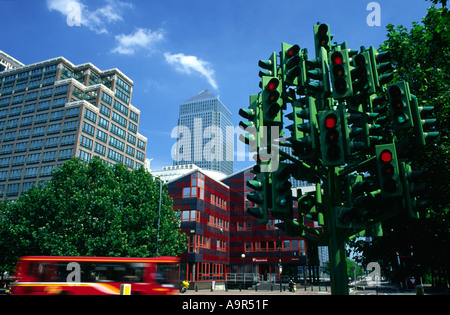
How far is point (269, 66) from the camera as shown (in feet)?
22.0

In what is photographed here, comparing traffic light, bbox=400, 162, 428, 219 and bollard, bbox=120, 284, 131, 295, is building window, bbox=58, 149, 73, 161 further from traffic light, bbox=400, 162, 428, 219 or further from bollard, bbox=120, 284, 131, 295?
traffic light, bbox=400, 162, 428, 219

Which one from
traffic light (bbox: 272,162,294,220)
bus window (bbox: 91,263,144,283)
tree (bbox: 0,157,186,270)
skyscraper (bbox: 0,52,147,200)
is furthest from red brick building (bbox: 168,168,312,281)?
traffic light (bbox: 272,162,294,220)

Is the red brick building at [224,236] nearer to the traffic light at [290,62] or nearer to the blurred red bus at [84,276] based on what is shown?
the blurred red bus at [84,276]

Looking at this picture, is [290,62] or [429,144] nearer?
[290,62]

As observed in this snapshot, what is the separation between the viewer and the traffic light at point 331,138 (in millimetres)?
5277

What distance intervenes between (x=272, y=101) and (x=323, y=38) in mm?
3054

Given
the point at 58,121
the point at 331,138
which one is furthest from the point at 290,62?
the point at 58,121

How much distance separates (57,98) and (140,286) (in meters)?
82.3

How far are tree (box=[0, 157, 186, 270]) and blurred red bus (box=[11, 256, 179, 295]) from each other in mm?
8317

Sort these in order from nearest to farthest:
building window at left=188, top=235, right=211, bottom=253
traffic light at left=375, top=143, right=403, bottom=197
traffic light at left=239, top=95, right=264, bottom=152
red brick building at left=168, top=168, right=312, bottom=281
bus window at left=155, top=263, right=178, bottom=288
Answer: traffic light at left=375, top=143, right=403, bottom=197 < traffic light at left=239, top=95, right=264, bottom=152 < bus window at left=155, top=263, right=178, bottom=288 < building window at left=188, top=235, right=211, bottom=253 < red brick building at left=168, top=168, right=312, bottom=281

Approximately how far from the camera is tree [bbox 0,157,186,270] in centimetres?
3059

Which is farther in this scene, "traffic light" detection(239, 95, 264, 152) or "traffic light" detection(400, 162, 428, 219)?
"traffic light" detection(239, 95, 264, 152)

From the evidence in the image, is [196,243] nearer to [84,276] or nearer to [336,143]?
[84,276]
